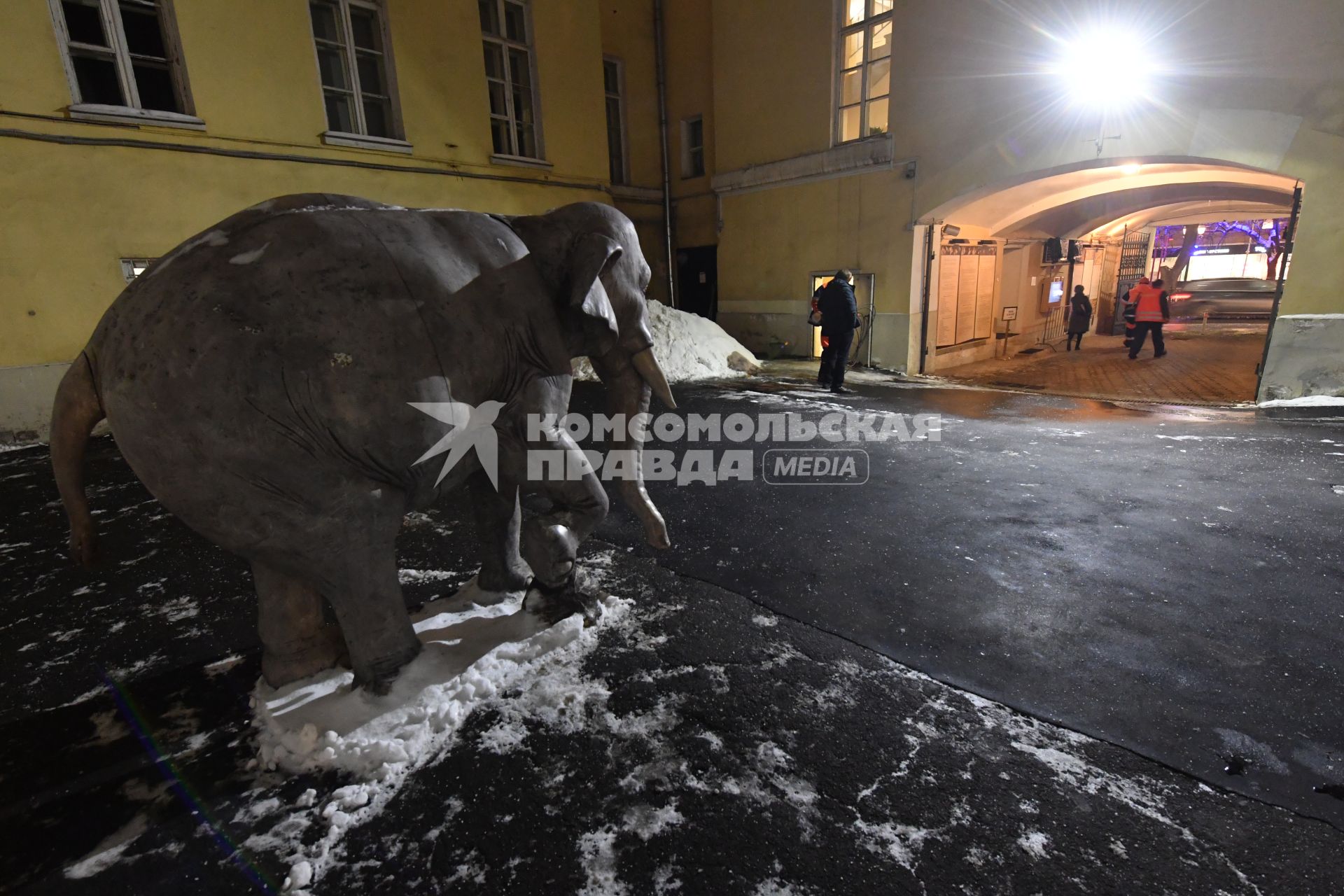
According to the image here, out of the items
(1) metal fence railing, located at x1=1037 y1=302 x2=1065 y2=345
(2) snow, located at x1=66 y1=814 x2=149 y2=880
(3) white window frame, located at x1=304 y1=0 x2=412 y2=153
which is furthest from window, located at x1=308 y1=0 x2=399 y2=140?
(1) metal fence railing, located at x1=1037 y1=302 x2=1065 y2=345

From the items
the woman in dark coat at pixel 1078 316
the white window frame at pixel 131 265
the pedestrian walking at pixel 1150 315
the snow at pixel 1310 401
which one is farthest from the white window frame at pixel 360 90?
the woman in dark coat at pixel 1078 316

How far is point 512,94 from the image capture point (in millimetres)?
11688

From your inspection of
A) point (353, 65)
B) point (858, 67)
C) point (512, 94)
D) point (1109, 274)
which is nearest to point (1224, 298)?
point (1109, 274)

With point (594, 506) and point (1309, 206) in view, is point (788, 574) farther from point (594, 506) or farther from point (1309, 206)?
point (1309, 206)

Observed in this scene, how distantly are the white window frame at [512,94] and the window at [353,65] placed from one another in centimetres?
177

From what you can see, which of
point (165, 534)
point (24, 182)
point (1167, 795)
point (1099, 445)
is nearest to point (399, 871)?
point (1167, 795)

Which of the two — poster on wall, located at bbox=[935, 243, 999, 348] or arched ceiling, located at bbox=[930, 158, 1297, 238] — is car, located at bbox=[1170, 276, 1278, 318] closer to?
arched ceiling, located at bbox=[930, 158, 1297, 238]

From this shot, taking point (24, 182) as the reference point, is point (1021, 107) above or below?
above

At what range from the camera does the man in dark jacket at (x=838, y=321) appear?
9.00 meters

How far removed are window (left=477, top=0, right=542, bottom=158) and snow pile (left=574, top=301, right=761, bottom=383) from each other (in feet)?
13.7

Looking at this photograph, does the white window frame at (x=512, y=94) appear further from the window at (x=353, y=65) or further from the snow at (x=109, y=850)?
the snow at (x=109, y=850)

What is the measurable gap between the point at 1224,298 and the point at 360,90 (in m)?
24.4

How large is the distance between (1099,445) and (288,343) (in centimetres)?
644

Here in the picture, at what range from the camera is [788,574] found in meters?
3.43
